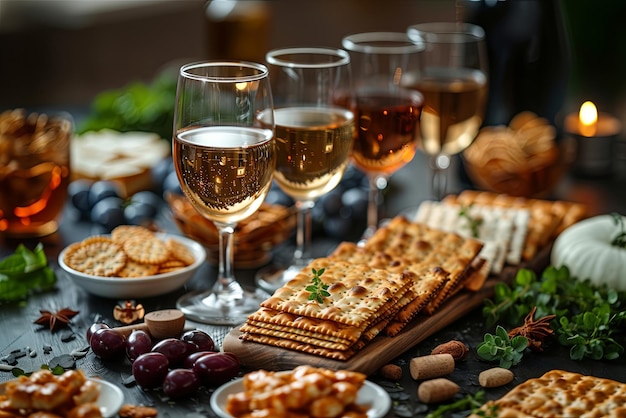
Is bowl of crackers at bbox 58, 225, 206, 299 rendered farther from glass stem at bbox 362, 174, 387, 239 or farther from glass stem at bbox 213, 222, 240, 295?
glass stem at bbox 362, 174, 387, 239

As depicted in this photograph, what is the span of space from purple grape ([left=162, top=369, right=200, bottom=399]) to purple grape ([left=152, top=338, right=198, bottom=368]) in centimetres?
10

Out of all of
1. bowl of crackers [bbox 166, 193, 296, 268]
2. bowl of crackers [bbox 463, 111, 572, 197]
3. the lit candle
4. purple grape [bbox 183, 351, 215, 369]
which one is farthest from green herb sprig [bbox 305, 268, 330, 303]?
the lit candle

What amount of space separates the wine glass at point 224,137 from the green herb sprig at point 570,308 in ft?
1.87

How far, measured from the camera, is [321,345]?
1.63m

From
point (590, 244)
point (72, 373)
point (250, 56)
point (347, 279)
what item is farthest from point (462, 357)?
point (250, 56)

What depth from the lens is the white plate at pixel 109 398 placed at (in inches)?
56.1

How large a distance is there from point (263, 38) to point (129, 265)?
1.74 meters

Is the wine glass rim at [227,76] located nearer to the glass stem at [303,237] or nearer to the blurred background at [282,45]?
the glass stem at [303,237]

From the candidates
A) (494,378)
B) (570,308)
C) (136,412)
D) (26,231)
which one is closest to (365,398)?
(494,378)

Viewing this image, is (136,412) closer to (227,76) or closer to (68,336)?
(68,336)

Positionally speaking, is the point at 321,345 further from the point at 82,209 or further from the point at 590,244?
the point at 82,209

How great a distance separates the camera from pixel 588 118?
9.52 feet

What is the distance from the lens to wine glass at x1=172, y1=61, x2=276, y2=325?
1753mm

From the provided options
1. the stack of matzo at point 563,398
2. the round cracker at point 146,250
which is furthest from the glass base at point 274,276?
the stack of matzo at point 563,398
